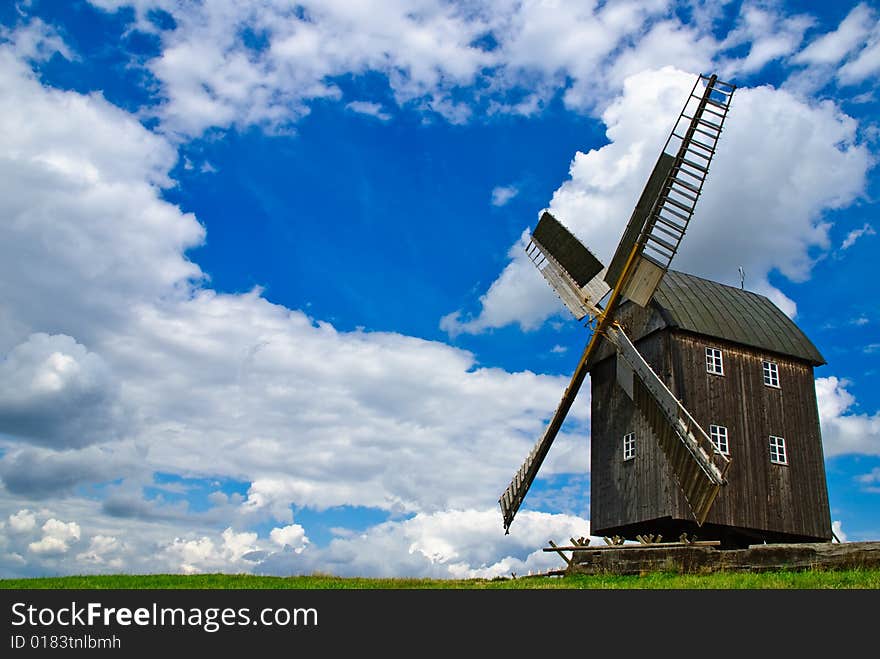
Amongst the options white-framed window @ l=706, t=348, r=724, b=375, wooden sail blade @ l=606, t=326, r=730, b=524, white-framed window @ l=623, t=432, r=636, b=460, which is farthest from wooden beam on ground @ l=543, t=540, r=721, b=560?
white-framed window @ l=706, t=348, r=724, b=375

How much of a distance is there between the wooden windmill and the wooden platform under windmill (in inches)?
114

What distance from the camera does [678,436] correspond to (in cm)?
2544

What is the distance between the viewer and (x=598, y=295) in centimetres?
3120

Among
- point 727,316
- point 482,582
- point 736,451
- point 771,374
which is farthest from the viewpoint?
point 727,316

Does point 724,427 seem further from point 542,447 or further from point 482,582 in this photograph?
point 482,582

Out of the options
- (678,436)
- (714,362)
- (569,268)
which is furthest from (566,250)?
(678,436)

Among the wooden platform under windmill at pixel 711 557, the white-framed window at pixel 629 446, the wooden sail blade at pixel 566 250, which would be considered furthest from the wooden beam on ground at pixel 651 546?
the wooden sail blade at pixel 566 250

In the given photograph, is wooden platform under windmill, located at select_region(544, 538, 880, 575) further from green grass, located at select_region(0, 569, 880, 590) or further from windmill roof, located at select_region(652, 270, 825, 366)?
windmill roof, located at select_region(652, 270, 825, 366)

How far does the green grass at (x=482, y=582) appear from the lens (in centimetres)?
1559

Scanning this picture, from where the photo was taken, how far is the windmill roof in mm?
28266

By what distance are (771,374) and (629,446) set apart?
6.05m
